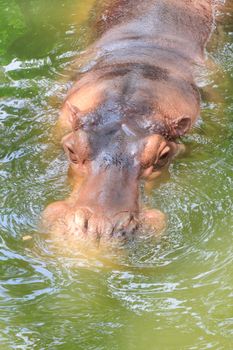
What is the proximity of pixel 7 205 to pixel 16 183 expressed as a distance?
12.6 inches

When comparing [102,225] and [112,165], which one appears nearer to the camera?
[102,225]

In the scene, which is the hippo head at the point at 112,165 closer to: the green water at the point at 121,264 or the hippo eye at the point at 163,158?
the hippo eye at the point at 163,158

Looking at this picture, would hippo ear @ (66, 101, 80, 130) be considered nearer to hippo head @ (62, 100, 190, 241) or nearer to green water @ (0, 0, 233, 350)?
hippo head @ (62, 100, 190, 241)

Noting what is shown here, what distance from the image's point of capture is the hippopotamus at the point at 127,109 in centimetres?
465

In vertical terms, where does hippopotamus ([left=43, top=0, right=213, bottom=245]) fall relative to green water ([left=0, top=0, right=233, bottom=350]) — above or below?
above

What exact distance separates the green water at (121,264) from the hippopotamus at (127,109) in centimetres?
18

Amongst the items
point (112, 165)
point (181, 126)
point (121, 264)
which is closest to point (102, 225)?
point (121, 264)

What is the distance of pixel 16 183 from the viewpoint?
5.43 metres

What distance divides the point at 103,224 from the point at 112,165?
691 mm

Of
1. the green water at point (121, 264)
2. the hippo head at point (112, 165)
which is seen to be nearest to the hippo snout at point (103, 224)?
the hippo head at point (112, 165)

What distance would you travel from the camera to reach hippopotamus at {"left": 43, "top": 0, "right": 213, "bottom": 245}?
4652 millimetres

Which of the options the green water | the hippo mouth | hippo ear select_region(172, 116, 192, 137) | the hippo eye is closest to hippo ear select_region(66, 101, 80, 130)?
the green water

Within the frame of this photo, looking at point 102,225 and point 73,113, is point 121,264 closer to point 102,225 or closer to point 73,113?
point 102,225

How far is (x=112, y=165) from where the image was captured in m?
4.98
